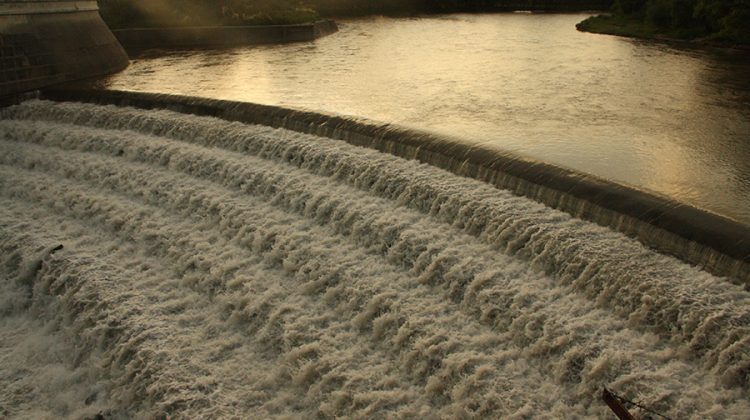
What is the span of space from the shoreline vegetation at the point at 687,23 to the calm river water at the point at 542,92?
6.67 ft

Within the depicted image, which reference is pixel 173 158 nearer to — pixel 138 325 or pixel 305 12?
pixel 138 325

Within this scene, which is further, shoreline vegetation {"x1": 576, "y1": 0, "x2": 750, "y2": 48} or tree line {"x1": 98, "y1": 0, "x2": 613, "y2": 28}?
tree line {"x1": 98, "y1": 0, "x2": 613, "y2": 28}

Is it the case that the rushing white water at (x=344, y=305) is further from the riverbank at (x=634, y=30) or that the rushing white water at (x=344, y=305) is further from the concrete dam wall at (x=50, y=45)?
the riverbank at (x=634, y=30)

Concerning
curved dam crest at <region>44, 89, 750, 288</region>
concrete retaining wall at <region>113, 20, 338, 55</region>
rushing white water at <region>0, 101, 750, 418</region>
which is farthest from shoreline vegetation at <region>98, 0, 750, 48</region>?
rushing white water at <region>0, 101, 750, 418</region>

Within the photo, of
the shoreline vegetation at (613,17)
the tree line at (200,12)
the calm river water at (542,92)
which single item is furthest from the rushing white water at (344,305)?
the shoreline vegetation at (613,17)

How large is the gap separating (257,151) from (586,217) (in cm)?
561

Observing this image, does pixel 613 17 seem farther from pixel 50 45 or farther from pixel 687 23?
pixel 50 45

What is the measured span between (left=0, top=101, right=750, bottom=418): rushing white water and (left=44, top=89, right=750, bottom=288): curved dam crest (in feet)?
0.71

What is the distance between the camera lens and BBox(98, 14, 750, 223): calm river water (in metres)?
9.09

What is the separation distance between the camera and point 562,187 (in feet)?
24.3

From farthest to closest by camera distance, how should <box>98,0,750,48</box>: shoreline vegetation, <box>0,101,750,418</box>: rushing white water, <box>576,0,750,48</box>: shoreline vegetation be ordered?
1. <box>98,0,750,48</box>: shoreline vegetation
2. <box>576,0,750,48</box>: shoreline vegetation
3. <box>0,101,750,418</box>: rushing white water

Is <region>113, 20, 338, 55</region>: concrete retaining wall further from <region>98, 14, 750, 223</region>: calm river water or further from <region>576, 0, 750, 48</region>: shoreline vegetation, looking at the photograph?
<region>576, 0, 750, 48</region>: shoreline vegetation

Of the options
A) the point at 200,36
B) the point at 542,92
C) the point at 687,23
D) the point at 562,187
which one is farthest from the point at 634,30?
the point at 562,187

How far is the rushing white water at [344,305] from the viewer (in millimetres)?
5195
